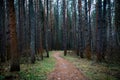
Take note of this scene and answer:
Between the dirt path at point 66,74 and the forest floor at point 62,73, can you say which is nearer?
the forest floor at point 62,73

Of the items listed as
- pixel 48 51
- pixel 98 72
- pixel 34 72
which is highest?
pixel 34 72

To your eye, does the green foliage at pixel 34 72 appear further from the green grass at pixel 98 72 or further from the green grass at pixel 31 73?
the green grass at pixel 98 72

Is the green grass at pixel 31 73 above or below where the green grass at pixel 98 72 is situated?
above

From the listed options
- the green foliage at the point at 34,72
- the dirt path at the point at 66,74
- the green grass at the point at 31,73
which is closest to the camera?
the green grass at the point at 31,73

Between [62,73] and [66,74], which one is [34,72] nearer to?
[62,73]

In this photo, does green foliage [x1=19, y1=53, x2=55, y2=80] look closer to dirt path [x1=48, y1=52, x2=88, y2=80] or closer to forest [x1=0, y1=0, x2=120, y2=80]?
forest [x1=0, y1=0, x2=120, y2=80]

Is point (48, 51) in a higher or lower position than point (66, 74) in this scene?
lower

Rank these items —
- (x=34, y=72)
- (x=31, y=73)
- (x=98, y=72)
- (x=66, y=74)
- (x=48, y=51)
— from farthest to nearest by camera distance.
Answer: (x=48, y=51), (x=98, y=72), (x=34, y=72), (x=66, y=74), (x=31, y=73)

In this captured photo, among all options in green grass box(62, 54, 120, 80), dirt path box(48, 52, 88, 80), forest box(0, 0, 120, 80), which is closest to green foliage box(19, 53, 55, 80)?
forest box(0, 0, 120, 80)

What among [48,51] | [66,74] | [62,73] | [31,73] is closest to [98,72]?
[66,74]

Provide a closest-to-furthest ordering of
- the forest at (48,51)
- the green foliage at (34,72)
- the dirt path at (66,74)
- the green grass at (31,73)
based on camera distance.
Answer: the green grass at (31,73) < the green foliage at (34,72) < the dirt path at (66,74) < the forest at (48,51)

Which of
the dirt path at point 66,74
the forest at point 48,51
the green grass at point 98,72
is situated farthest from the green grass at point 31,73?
the green grass at point 98,72

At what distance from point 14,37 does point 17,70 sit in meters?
2.04

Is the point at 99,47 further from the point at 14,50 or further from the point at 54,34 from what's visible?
the point at 54,34
